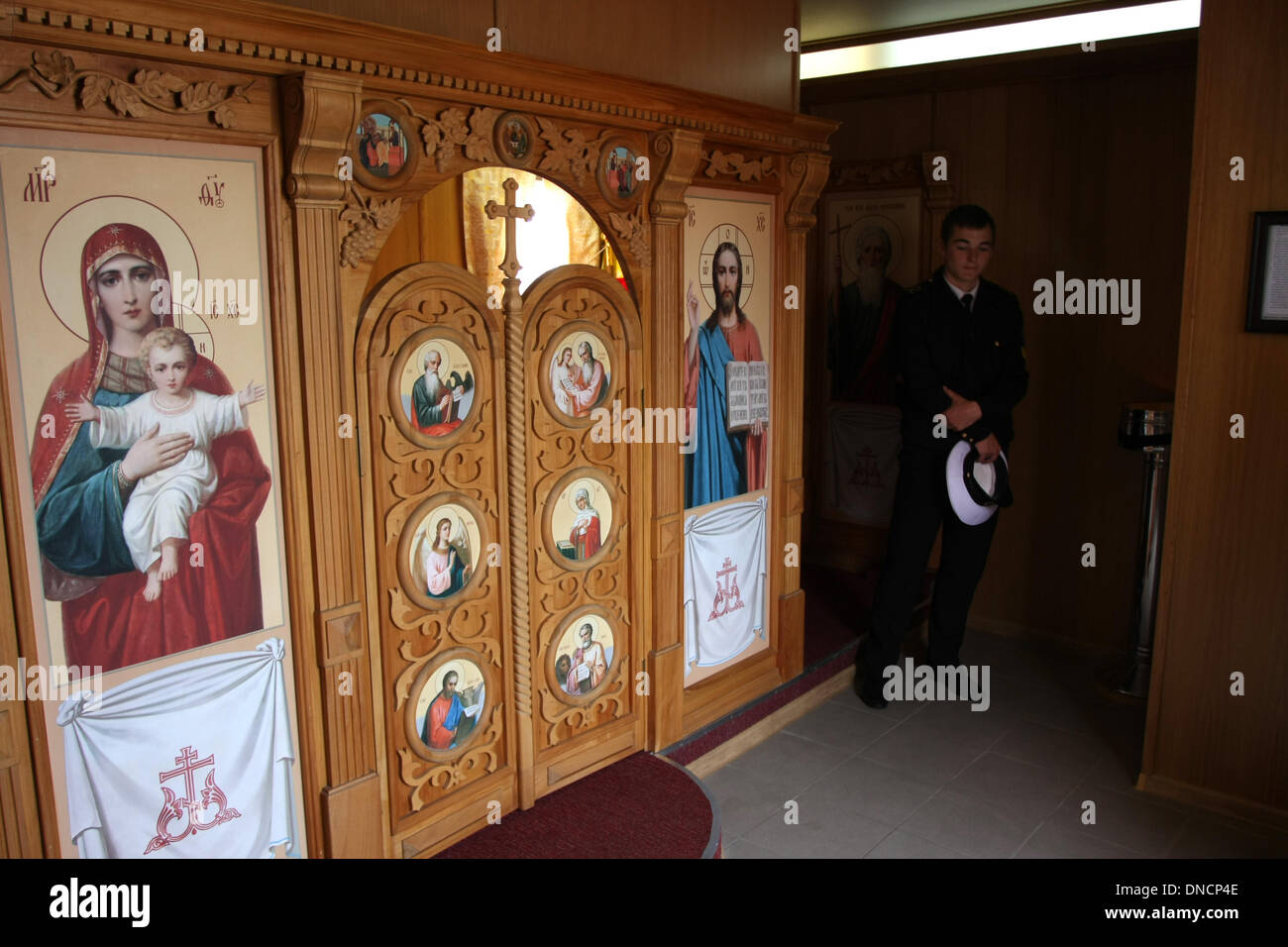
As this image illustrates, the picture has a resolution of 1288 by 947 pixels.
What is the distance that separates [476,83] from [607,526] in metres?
1.53

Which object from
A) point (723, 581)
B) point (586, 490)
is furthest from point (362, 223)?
→ point (723, 581)

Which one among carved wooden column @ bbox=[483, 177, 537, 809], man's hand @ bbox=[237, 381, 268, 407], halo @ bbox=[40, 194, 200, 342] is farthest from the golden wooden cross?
halo @ bbox=[40, 194, 200, 342]

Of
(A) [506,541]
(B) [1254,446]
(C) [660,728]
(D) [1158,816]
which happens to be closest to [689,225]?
(A) [506,541]

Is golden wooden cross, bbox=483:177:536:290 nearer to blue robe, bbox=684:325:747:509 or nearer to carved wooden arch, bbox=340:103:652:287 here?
carved wooden arch, bbox=340:103:652:287

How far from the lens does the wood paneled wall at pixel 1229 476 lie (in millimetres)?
3451

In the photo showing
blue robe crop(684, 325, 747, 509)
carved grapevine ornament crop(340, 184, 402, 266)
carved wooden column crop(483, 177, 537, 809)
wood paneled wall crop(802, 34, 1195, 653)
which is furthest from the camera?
wood paneled wall crop(802, 34, 1195, 653)

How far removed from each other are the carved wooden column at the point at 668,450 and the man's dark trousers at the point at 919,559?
3.97 ft

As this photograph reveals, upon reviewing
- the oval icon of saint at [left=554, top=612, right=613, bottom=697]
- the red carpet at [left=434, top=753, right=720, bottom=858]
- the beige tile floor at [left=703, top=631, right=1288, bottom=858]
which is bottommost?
the beige tile floor at [left=703, top=631, right=1288, bottom=858]

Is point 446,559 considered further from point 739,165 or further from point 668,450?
point 739,165

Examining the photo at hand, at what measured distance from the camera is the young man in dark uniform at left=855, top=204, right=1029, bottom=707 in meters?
4.41

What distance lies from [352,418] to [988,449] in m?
2.91

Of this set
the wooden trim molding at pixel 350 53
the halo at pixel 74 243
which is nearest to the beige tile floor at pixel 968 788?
the wooden trim molding at pixel 350 53

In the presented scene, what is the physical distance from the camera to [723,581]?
4172 millimetres

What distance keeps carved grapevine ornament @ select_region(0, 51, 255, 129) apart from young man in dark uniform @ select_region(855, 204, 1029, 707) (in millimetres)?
2970
